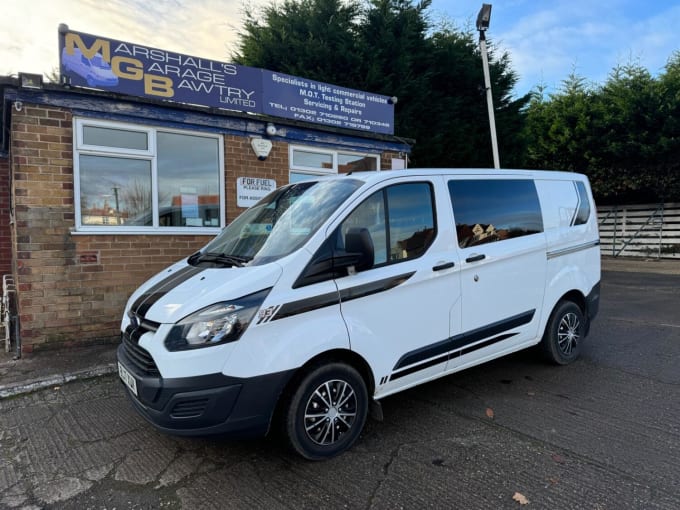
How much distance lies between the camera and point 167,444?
3381 mm

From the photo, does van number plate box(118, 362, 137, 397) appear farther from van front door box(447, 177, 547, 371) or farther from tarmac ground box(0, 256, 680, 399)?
van front door box(447, 177, 547, 371)

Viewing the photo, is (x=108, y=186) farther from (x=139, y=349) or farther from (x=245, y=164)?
(x=139, y=349)

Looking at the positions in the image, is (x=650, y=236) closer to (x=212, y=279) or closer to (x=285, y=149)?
(x=285, y=149)

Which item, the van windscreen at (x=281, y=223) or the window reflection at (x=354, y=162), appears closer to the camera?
the van windscreen at (x=281, y=223)

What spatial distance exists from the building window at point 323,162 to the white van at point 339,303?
3477mm

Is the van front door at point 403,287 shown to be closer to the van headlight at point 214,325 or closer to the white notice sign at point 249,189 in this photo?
the van headlight at point 214,325

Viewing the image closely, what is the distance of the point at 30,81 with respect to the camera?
5316 mm

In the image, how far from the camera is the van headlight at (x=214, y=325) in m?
2.71

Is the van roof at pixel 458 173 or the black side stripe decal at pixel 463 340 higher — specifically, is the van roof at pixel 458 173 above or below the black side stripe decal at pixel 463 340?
above

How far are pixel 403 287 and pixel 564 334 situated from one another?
2470mm

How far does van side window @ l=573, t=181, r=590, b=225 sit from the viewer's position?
4.89 meters

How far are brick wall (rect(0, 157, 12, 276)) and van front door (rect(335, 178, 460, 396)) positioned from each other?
7.08 m

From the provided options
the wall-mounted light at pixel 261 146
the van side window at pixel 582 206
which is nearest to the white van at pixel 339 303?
the van side window at pixel 582 206

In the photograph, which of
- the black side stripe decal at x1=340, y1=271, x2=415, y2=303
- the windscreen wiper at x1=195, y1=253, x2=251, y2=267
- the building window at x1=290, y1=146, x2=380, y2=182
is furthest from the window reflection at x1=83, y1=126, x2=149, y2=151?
the black side stripe decal at x1=340, y1=271, x2=415, y2=303
